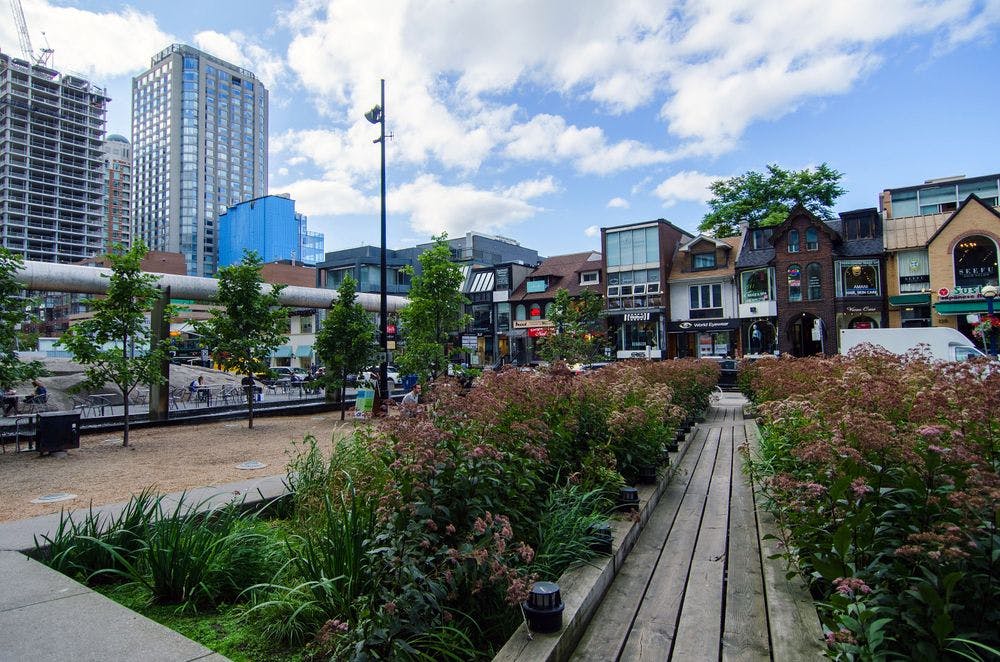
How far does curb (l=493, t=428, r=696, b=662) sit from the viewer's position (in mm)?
2408

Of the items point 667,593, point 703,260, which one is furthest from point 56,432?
point 703,260

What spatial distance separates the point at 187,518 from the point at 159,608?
0.78 m

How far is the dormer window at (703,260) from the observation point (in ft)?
131

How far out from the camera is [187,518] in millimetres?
4031

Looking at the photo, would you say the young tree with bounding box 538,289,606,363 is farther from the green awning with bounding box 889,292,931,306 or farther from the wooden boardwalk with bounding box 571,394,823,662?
the wooden boardwalk with bounding box 571,394,823,662

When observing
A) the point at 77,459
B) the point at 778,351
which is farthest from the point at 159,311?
the point at 778,351

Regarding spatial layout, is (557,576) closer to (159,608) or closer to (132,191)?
(159,608)

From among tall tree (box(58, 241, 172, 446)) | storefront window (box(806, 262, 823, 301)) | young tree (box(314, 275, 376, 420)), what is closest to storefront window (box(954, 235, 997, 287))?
storefront window (box(806, 262, 823, 301))

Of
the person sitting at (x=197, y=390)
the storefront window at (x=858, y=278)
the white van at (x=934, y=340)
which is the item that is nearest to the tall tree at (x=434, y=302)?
the person sitting at (x=197, y=390)

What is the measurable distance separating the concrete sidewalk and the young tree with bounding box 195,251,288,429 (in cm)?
1026

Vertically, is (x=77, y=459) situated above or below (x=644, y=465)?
below

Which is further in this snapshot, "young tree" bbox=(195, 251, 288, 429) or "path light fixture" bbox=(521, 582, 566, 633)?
"young tree" bbox=(195, 251, 288, 429)

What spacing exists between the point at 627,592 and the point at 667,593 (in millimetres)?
253

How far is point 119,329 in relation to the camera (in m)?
11.1
